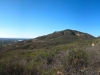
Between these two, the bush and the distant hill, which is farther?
the distant hill

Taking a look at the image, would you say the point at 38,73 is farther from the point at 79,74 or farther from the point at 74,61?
the point at 74,61

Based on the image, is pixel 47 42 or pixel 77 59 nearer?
pixel 77 59

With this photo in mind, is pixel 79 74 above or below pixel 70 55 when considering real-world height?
below

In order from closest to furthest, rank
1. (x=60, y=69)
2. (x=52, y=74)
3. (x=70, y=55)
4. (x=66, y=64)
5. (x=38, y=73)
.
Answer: (x=52, y=74), (x=38, y=73), (x=60, y=69), (x=66, y=64), (x=70, y=55)

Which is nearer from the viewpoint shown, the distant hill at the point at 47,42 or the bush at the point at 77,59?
the bush at the point at 77,59

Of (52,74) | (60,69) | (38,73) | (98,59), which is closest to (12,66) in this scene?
(38,73)

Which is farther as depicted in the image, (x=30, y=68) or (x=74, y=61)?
(x=74, y=61)

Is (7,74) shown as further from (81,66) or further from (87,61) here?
(87,61)

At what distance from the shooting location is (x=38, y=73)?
4.86 metres

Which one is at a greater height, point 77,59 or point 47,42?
point 77,59

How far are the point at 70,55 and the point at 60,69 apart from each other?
4.38 feet

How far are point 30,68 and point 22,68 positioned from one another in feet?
1.20

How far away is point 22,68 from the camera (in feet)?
16.6

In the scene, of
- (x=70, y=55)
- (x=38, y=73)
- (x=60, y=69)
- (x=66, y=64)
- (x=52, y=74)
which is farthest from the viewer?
(x=70, y=55)
